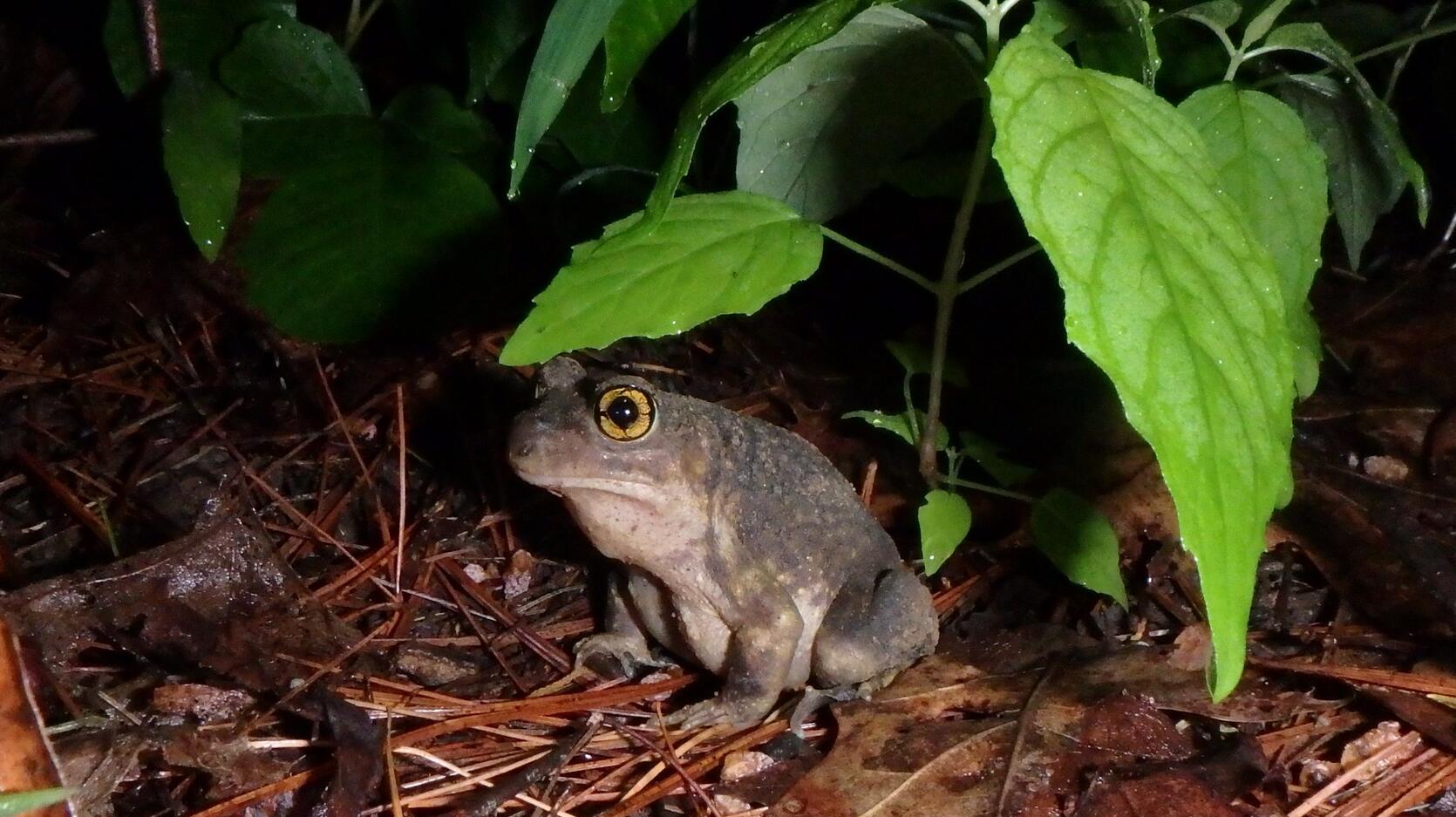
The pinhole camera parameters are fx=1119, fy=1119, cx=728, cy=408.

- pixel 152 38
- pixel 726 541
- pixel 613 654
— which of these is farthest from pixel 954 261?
pixel 152 38

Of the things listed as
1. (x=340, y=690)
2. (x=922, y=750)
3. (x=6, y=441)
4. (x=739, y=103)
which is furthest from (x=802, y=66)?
(x=6, y=441)

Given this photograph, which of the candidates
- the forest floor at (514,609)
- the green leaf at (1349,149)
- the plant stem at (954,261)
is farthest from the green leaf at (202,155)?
the green leaf at (1349,149)

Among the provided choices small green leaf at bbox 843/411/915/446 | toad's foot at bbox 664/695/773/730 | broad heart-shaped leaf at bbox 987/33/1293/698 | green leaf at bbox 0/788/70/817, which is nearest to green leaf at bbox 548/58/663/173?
small green leaf at bbox 843/411/915/446

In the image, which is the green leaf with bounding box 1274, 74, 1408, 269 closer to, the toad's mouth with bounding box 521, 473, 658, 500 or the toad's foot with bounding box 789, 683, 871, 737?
the toad's foot with bounding box 789, 683, 871, 737

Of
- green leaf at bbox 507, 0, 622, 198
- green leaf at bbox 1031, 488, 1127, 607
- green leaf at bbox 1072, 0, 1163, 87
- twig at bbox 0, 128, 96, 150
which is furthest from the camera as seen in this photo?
twig at bbox 0, 128, 96, 150

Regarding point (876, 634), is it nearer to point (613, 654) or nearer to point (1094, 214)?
point (613, 654)

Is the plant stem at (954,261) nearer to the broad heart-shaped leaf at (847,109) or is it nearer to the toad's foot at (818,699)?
the broad heart-shaped leaf at (847,109)
